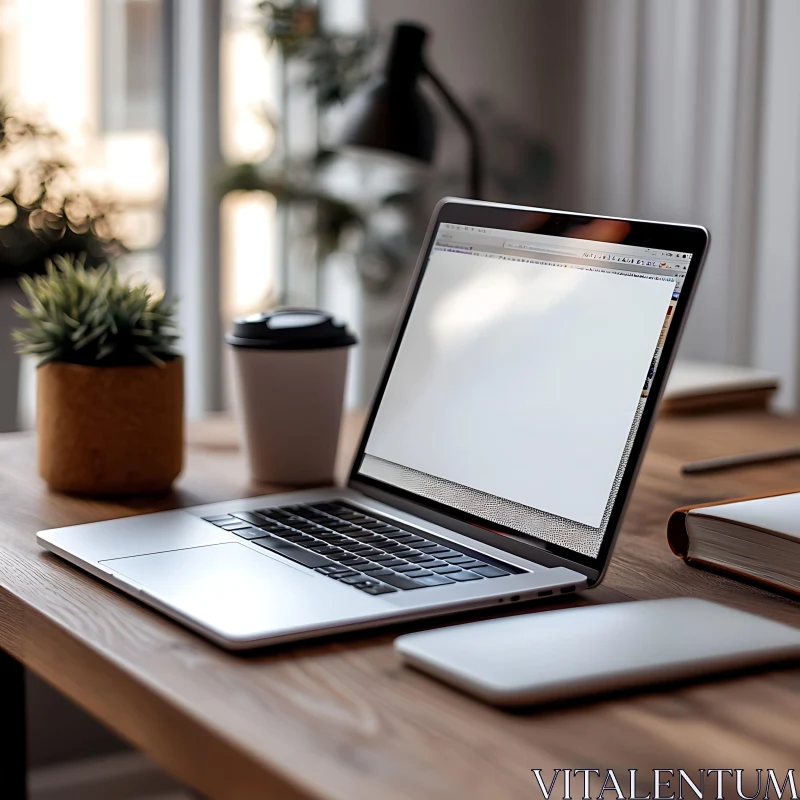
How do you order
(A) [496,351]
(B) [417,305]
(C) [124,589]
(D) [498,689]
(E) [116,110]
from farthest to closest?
1. (E) [116,110]
2. (B) [417,305]
3. (A) [496,351]
4. (C) [124,589]
5. (D) [498,689]

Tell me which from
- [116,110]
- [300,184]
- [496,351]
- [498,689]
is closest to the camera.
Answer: [498,689]

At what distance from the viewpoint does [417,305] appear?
100cm

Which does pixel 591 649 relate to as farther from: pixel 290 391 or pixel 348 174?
pixel 348 174

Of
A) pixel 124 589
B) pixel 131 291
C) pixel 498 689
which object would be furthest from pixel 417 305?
pixel 498 689

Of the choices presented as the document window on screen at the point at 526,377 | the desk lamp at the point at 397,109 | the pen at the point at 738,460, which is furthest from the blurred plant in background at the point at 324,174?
the document window on screen at the point at 526,377

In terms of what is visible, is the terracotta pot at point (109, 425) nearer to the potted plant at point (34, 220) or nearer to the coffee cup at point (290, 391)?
the coffee cup at point (290, 391)

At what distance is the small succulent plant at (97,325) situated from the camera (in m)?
1.01

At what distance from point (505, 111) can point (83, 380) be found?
2045 mm

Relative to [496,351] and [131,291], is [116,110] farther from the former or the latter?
[496,351]

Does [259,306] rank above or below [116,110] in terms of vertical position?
below

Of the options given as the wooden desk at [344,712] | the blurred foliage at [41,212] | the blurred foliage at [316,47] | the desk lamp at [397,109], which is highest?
the blurred foliage at [316,47]

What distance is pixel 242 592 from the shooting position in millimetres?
704

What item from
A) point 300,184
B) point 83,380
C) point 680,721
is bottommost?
point 680,721

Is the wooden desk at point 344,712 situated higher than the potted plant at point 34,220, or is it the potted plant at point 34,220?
the potted plant at point 34,220
